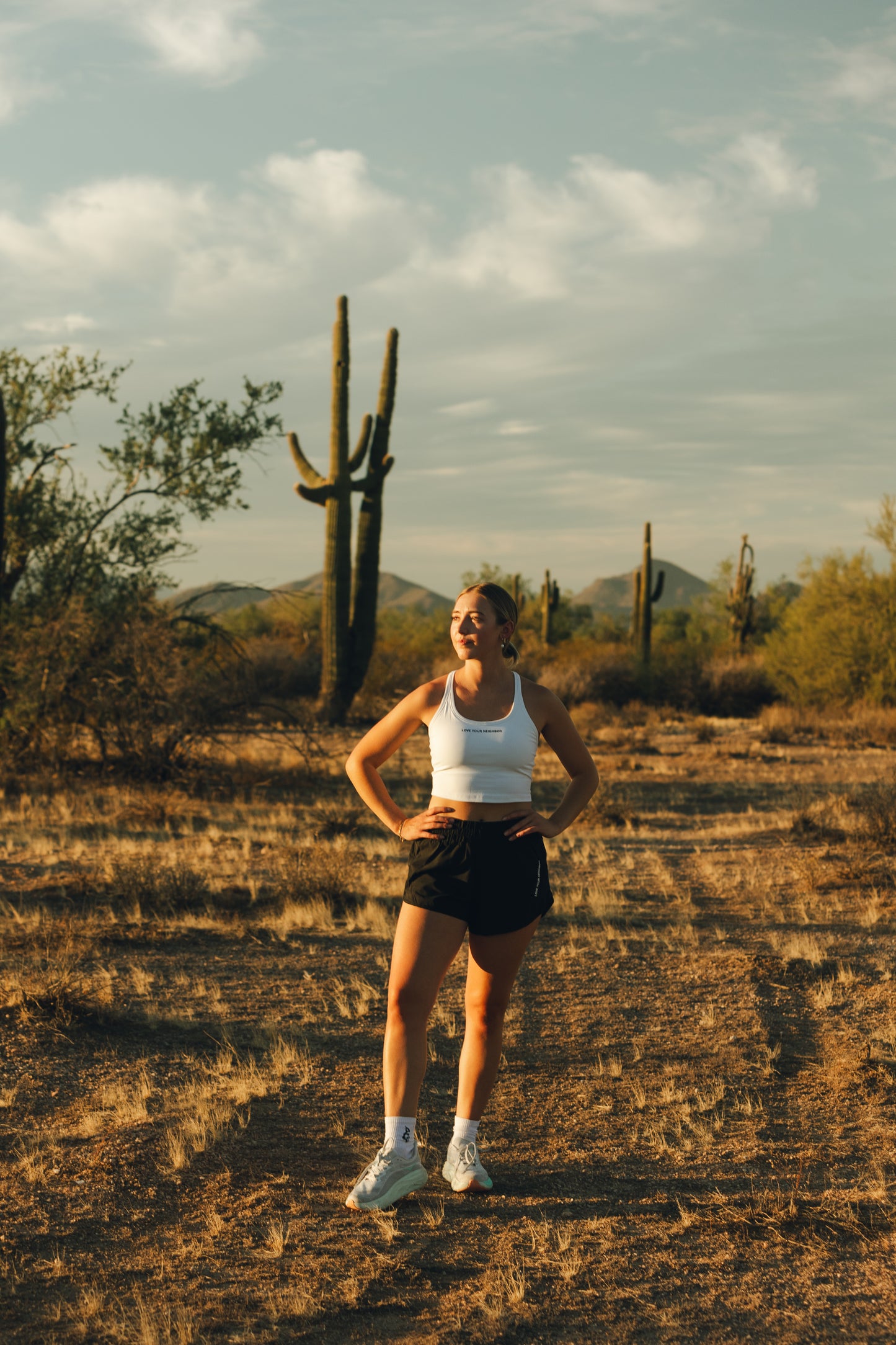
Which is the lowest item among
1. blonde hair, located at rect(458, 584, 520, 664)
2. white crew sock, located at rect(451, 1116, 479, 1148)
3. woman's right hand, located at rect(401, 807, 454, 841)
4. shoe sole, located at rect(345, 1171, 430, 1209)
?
shoe sole, located at rect(345, 1171, 430, 1209)

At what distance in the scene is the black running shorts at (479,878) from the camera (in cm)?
358

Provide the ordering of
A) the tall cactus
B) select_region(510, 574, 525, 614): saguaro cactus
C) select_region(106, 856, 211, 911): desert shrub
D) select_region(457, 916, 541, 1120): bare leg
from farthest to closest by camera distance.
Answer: select_region(510, 574, 525, 614): saguaro cactus → the tall cactus → select_region(106, 856, 211, 911): desert shrub → select_region(457, 916, 541, 1120): bare leg

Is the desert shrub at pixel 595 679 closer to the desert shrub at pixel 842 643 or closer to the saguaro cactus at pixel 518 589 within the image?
the desert shrub at pixel 842 643

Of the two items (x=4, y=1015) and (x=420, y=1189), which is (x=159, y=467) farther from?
(x=420, y=1189)

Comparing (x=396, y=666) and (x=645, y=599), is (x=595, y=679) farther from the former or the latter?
(x=396, y=666)

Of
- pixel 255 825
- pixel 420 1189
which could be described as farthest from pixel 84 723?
pixel 420 1189

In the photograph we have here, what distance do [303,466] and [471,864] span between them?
17.7 meters

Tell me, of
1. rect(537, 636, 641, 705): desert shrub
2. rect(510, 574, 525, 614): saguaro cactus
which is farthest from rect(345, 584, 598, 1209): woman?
rect(510, 574, 525, 614): saguaro cactus

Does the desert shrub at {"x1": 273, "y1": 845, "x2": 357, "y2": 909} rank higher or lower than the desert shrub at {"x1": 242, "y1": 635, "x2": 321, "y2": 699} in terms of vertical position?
lower

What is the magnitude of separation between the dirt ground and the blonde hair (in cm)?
189

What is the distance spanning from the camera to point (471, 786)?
3623 mm

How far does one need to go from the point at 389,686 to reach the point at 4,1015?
21918 millimetres

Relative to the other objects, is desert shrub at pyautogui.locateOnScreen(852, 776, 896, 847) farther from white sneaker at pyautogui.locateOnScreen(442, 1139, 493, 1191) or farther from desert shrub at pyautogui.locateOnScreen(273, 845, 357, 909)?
white sneaker at pyautogui.locateOnScreen(442, 1139, 493, 1191)

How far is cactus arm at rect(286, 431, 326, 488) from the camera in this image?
20.4m
